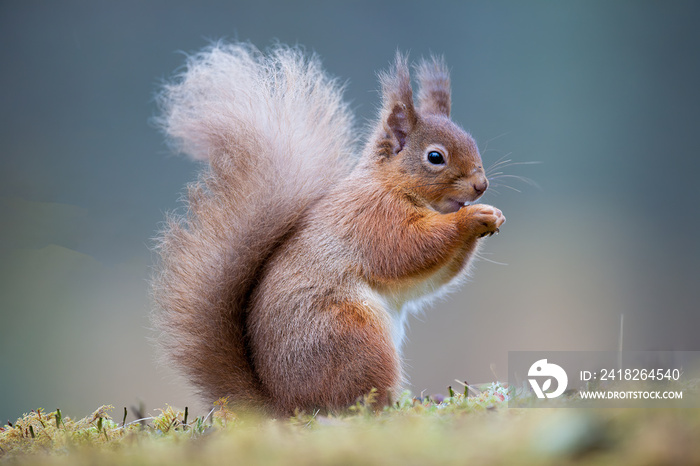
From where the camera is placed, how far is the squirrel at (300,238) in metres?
1.39

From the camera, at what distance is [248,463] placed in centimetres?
53

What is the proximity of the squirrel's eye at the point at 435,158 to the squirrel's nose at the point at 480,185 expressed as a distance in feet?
0.38

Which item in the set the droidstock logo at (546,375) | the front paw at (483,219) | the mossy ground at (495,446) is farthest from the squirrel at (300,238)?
the mossy ground at (495,446)

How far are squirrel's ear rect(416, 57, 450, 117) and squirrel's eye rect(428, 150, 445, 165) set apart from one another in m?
0.27

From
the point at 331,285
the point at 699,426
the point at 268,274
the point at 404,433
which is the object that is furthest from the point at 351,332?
the point at 699,426

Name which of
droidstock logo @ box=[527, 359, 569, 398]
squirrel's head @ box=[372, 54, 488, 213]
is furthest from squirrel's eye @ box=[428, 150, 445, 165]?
droidstock logo @ box=[527, 359, 569, 398]

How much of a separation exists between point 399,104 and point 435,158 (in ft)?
0.66

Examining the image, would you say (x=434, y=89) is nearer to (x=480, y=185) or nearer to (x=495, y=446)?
(x=480, y=185)

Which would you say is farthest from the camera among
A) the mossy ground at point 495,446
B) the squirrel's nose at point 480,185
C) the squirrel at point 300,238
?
the squirrel's nose at point 480,185

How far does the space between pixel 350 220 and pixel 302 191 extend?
7.0 inches

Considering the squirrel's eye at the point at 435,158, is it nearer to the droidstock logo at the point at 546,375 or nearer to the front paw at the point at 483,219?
the front paw at the point at 483,219

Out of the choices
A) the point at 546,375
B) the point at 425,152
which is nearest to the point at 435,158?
the point at 425,152

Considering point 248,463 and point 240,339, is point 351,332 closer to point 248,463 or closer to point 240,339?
point 240,339

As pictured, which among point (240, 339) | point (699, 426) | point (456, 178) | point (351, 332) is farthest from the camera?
point (456, 178)
